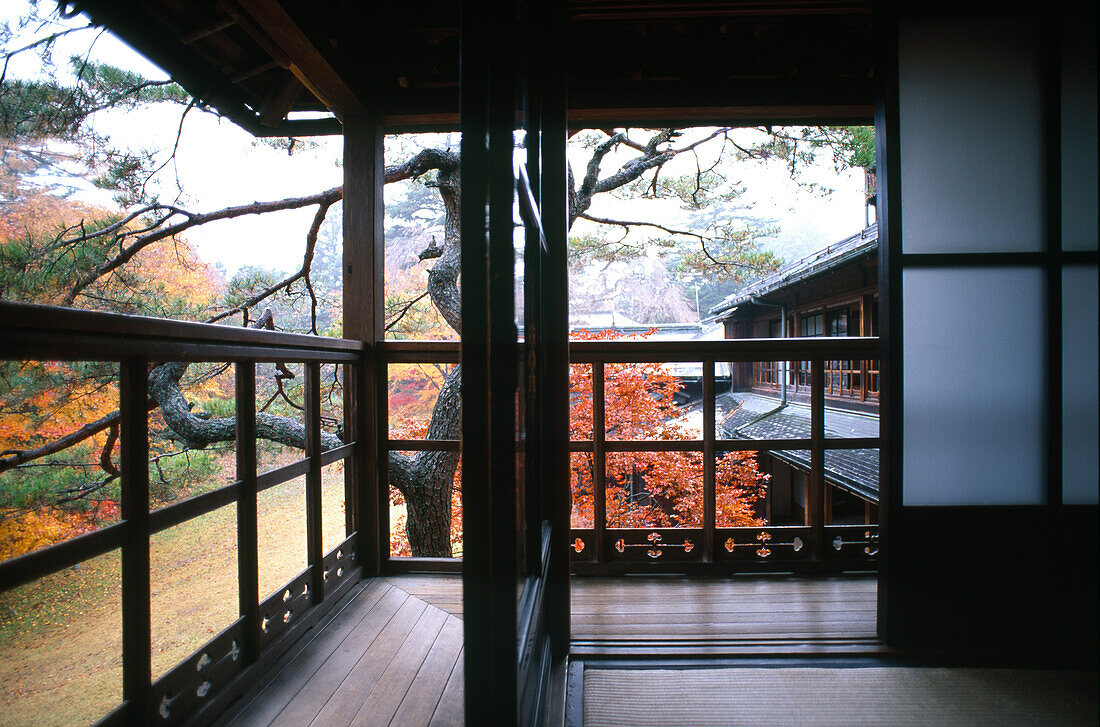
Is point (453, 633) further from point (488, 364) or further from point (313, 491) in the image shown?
point (488, 364)

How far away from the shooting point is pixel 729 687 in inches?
63.7

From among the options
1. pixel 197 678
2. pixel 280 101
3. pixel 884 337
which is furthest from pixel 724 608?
pixel 280 101

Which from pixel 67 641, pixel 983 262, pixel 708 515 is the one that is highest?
pixel 983 262

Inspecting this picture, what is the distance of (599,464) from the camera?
2461 mm

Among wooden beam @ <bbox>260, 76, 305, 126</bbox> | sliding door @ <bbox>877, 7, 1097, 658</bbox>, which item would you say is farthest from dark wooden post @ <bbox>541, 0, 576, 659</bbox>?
wooden beam @ <bbox>260, 76, 305, 126</bbox>

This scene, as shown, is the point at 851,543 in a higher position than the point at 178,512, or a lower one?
lower

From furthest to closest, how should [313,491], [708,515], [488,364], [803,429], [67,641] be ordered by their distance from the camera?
[803,429], [67,641], [708,515], [313,491], [488,364]

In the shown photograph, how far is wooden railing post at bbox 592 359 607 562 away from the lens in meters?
2.41

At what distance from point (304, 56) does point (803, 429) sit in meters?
7.62

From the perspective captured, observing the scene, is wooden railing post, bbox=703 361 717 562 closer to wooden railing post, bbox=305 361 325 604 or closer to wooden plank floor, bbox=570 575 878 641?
wooden plank floor, bbox=570 575 878 641

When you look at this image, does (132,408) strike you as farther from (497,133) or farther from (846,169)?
(846,169)

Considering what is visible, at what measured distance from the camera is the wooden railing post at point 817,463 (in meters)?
2.37

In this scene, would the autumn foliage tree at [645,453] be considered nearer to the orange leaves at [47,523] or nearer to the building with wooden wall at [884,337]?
the building with wooden wall at [884,337]

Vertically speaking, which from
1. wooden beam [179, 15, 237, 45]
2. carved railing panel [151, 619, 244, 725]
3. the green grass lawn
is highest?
wooden beam [179, 15, 237, 45]
